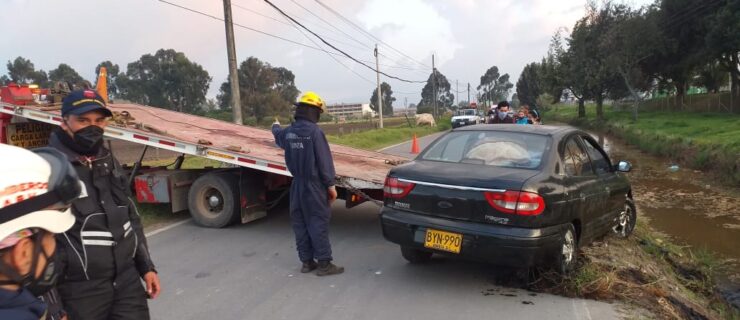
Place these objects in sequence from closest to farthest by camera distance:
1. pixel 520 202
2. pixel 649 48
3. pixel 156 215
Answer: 1. pixel 520 202
2. pixel 156 215
3. pixel 649 48

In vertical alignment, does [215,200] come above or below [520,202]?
below

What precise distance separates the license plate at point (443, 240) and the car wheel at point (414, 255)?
70 cm

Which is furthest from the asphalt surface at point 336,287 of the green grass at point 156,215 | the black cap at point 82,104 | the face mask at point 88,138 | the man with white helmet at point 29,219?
the man with white helmet at point 29,219

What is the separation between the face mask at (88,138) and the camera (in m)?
2.53

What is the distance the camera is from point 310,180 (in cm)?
517

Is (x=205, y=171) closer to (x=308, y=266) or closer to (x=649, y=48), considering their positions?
(x=308, y=266)

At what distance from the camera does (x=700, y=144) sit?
616 inches

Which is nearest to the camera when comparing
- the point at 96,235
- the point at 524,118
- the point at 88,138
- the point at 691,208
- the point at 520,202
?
the point at 96,235

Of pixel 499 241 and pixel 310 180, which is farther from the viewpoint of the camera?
pixel 310 180

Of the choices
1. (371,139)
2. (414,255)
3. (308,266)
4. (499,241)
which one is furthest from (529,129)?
(371,139)

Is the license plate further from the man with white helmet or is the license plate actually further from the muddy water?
the muddy water

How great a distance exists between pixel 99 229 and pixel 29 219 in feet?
2.92

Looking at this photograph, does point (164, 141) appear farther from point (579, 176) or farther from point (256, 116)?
point (256, 116)

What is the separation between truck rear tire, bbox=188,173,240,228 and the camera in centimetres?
712
